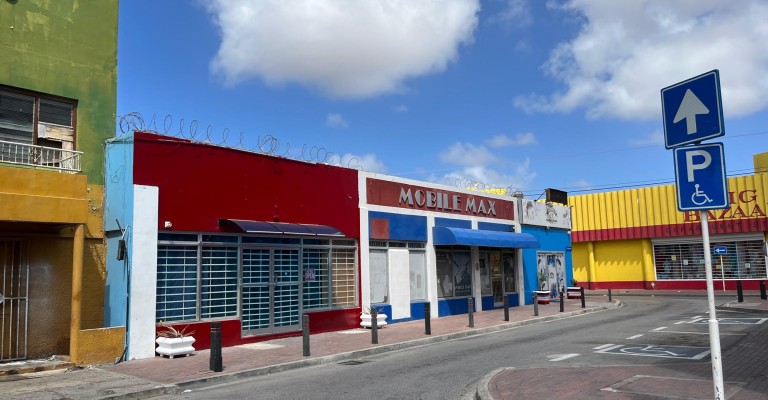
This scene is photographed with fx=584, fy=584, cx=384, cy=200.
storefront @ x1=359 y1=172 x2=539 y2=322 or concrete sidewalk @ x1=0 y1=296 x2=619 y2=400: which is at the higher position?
storefront @ x1=359 y1=172 x2=539 y2=322

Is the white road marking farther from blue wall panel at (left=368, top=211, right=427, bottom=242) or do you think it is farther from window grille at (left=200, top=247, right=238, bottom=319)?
blue wall panel at (left=368, top=211, right=427, bottom=242)

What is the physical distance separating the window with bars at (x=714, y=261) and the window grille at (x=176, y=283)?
29810mm

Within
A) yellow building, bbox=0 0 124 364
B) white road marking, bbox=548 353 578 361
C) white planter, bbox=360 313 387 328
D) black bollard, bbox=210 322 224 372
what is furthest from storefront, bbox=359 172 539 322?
yellow building, bbox=0 0 124 364

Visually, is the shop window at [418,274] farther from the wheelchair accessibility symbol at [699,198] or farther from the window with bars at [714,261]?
the window with bars at [714,261]

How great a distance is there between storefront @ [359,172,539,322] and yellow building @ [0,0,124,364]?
27.3 feet

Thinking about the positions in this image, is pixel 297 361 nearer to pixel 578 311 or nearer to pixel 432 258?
pixel 432 258

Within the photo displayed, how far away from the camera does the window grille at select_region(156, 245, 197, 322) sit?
13.9 m

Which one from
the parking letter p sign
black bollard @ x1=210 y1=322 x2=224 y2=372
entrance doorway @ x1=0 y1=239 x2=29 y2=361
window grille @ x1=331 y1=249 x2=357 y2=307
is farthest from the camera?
window grille @ x1=331 y1=249 x2=357 y2=307

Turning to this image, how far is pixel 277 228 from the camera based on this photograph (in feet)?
51.8

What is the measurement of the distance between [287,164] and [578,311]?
43.9 feet

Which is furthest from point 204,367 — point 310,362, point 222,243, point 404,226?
point 404,226

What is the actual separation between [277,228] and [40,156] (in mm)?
5796

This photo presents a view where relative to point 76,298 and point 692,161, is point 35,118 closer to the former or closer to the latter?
point 76,298

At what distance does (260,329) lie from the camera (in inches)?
621
